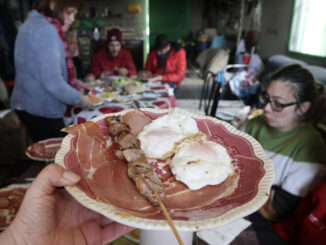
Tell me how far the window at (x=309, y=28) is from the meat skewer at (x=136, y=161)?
5486 millimetres

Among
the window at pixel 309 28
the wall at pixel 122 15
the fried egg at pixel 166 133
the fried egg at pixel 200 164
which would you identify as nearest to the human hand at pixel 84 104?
the fried egg at pixel 166 133

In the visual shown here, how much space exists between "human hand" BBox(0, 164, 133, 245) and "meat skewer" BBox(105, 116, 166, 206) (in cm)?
25

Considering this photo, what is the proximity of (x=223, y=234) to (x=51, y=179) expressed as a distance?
3.40 feet

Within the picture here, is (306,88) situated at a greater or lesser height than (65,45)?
lesser

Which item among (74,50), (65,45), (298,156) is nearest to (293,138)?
(298,156)

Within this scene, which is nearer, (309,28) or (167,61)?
(309,28)

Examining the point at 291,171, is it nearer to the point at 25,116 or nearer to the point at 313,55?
the point at 25,116

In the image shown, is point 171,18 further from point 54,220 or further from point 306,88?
point 54,220

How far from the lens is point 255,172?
3.11ft

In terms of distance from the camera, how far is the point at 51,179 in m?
0.94

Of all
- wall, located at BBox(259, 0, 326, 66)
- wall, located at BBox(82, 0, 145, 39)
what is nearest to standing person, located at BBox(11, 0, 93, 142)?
wall, located at BBox(259, 0, 326, 66)

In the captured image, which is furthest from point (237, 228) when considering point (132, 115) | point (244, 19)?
point (244, 19)

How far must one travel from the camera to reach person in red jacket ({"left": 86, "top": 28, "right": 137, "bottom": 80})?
5.68 metres

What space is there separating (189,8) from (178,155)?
15331mm
